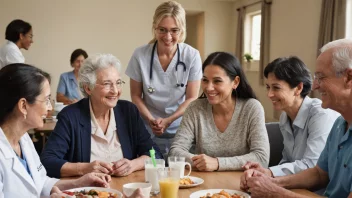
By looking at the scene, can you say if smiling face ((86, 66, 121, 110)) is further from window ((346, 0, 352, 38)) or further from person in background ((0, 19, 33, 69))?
window ((346, 0, 352, 38))

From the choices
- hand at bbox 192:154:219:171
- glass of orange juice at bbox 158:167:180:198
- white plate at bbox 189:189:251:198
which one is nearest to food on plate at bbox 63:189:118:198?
glass of orange juice at bbox 158:167:180:198

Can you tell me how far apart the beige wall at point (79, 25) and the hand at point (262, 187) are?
5.88 m

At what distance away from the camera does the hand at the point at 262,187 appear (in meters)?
1.68

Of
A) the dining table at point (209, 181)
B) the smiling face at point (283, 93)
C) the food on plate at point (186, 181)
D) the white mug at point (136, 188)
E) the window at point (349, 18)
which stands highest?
the window at point (349, 18)

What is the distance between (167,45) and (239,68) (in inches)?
24.5

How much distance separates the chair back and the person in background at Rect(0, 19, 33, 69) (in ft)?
11.8

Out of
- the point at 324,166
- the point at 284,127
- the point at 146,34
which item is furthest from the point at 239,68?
the point at 146,34

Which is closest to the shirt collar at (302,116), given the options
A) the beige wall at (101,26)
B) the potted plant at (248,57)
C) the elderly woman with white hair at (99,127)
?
the elderly woman with white hair at (99,127)

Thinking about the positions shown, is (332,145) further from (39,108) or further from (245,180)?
(39,108)

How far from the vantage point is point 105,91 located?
2238 mm

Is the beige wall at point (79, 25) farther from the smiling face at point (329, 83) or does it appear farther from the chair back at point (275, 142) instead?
the smiling face at point (329, 83)

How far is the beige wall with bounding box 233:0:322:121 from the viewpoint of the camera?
5.57 m

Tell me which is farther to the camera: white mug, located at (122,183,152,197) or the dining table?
the dining table

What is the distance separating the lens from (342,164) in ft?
5.59
